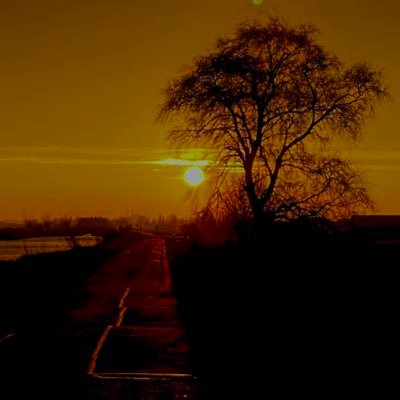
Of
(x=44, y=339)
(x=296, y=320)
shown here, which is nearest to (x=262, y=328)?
(x=296, y=320)

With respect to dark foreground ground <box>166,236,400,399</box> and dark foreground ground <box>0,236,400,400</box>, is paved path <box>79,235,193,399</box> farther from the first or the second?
dark foreground ground <box>166,236,400,399</box>

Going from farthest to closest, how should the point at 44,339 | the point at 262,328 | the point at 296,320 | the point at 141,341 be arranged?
the point at 296,320, the point at 262,328, the point at 141,341, the point at 44,339

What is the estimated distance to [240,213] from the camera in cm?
2647

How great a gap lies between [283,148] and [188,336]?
10962mm

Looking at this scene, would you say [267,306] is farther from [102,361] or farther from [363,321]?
[102,361]

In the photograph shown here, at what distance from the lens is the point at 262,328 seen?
16.8 metres

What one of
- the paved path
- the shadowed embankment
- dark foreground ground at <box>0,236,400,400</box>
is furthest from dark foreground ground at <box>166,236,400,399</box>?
the shadowed embankment

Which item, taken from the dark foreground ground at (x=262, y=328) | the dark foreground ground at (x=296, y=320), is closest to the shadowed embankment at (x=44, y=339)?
the dark foreground ground at (x=262, y=328)

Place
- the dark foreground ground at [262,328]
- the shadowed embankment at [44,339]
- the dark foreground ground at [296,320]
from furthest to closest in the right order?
the dark foreground ground at [296,320] < the dark foreground ground at [262,328] < the shadowed embankment at [44,339]

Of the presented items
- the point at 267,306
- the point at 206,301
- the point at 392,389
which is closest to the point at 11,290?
the point at 206,301

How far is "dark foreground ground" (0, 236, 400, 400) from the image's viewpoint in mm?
11008

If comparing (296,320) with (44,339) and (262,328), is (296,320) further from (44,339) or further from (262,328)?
(44,339)

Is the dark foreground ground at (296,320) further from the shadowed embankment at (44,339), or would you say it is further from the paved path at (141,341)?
the shadowed embankment at (44,339)

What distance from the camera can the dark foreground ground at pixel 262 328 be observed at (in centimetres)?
1101
